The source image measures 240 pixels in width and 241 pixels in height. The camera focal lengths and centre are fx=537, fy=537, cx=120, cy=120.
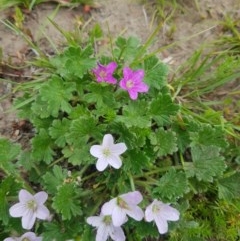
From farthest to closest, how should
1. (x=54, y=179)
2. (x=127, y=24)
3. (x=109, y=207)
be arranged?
1. (x=127, y=24)
2. (x=54, y=179)
3. (x=109, y=207)

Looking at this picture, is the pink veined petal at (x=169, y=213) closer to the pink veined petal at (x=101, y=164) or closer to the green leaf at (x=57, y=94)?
the pink veined petal at (x=101, y=164)

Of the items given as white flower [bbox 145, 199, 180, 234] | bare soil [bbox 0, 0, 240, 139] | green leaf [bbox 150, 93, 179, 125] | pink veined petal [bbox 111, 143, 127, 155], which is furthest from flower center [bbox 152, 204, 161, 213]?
bare soil [bbox 0, 0, 240, 139]

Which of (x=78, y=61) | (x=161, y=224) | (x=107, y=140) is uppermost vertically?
(x=78, y=61)

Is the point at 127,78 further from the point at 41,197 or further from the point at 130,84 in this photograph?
the point at 41,197

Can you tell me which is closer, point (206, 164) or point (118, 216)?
point (118, 216)

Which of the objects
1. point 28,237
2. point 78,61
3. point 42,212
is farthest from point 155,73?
point 28,237

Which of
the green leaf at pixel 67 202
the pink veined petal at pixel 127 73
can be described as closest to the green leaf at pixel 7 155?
the green leaf at pixel 67 202

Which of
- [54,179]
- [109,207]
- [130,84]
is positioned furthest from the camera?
[130,84]

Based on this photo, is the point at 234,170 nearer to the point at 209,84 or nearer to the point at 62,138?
the point at 209,84
